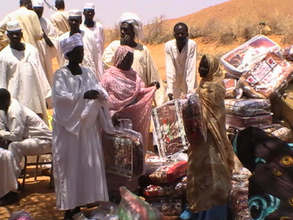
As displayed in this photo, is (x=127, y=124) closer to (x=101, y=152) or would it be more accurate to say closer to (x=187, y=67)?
(x=101, y=152)

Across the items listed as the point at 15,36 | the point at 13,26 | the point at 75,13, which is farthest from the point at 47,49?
the point at 13,26

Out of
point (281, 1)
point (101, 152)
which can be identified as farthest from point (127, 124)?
point (281, 1)

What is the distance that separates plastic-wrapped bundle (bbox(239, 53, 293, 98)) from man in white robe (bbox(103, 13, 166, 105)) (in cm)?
140

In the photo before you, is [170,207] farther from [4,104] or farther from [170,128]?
[4,104]

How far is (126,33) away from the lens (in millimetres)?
8000

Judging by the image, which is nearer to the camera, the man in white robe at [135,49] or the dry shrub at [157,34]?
the man in white robe at [135,49]

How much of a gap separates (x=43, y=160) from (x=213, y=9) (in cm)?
4480

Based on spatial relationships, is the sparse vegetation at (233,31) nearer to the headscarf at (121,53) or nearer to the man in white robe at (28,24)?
the man in white robe at (28,24)

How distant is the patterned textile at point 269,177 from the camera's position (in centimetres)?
318

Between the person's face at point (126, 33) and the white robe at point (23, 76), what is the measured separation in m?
1.33

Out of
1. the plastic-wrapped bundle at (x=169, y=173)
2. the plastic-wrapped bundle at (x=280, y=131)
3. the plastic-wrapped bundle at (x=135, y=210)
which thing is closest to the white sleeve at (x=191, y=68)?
the plastic-wrapped bundle at (x=280, y=131)

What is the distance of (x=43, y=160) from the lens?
841 centimetres

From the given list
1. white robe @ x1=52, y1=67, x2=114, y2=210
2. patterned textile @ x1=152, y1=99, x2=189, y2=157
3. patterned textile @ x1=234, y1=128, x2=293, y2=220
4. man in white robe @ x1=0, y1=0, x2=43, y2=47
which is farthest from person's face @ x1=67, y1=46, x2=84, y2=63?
man in white robe @ x1=0, y1=0, x2=43, y2=47

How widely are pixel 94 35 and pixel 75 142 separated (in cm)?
424
